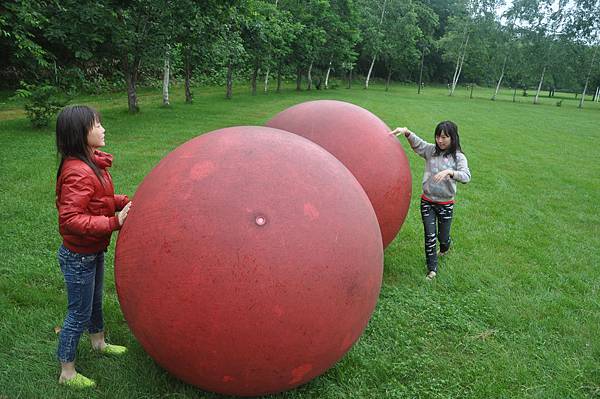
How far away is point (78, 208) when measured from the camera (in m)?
2.94

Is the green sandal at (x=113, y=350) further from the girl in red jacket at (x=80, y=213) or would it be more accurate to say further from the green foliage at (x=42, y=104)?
the green foliage at (x=42, y=104)

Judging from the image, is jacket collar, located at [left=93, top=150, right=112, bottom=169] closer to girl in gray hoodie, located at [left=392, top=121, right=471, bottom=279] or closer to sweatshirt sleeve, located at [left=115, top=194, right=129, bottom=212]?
sweatshirt sleeve, located at [left=115, top=194, right=129, bottom=212]

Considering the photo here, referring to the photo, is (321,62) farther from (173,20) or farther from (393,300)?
(393,300)

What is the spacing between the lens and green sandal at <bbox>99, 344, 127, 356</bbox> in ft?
12.2

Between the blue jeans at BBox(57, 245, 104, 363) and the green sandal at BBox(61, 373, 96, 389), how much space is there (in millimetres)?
139

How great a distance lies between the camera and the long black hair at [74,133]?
2.98m

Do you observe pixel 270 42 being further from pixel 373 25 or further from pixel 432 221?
pixel 373 25

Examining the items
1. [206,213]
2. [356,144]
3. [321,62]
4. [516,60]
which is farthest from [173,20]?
[516,60]

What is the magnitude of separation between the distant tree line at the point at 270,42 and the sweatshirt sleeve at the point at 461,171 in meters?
8.51

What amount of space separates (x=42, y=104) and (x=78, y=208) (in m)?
11.7

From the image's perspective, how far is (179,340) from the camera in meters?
2.69

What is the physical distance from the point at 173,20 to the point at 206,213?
546 inches

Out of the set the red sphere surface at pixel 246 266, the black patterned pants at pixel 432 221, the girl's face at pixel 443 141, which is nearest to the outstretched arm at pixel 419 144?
the girl's face at pixel 443 141

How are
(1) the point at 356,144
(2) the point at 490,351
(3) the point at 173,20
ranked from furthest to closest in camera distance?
(3) the point at 173,20
(1) the point at 356,144
(2) the point at 490,351
